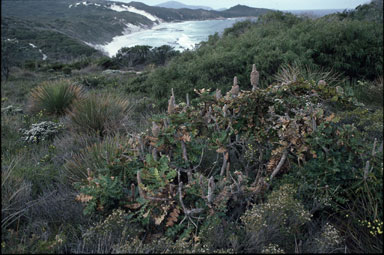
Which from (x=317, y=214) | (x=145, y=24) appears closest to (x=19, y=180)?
(x=317, y=214)

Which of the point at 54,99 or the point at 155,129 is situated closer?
the point at 155,129

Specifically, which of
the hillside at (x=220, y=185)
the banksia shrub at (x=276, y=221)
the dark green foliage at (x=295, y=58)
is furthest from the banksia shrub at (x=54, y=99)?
the banksia shrub at (x=276, y=221)

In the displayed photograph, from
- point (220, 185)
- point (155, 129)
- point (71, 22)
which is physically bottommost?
point (220, 185)

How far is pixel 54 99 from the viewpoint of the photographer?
6320mm

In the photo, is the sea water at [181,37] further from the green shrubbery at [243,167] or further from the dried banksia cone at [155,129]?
the dried banksia cone at [155,129]

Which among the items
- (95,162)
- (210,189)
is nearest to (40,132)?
(95,162)

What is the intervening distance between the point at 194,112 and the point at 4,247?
6.16 feet

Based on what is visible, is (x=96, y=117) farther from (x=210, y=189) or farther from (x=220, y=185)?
(x=210, y=189)

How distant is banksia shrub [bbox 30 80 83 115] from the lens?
250 inches

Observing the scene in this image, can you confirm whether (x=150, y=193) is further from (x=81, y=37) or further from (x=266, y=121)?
(x=81, y=37)

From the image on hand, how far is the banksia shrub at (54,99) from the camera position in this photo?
635cm

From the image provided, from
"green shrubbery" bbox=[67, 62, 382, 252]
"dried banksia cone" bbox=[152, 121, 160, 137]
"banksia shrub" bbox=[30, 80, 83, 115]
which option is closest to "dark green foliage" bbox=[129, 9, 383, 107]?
"banksia shrub" bbox=[30, 80, 83, 115]

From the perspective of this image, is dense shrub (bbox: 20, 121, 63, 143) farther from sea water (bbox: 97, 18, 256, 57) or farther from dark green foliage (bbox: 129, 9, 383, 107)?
sea water (bbox: 97, 18, 256, 57)

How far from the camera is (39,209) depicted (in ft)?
8.46
